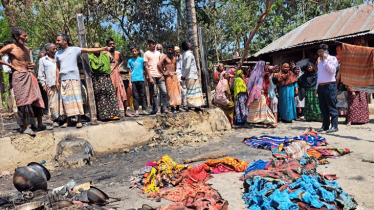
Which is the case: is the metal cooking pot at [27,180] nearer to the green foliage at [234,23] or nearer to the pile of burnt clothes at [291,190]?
the pile of burnt clothes at [291,190]

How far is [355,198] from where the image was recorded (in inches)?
123

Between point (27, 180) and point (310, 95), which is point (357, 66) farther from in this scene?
point (27, 180)

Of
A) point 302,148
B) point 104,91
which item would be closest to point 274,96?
point 302,148

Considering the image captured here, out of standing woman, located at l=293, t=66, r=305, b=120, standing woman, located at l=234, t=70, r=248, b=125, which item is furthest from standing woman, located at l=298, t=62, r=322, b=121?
standing woman, located at l=234, t=70, r=248, b=125

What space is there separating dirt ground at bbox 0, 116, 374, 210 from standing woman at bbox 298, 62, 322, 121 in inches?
42.2

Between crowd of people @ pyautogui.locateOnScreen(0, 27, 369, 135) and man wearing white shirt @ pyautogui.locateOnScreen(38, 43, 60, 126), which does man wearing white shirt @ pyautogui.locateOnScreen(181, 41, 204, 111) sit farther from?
man wearing white shirt @ pyautogui.locateOnScreen(38, 43, 60, 126)

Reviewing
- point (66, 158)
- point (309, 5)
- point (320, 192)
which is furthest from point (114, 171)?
point (309, 5)

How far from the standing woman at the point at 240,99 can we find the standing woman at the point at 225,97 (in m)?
0.17

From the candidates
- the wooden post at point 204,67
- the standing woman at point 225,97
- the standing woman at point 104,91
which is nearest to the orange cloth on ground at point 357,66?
the standing woman at point 225,97

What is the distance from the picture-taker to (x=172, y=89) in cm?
686

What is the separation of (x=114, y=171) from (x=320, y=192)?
121 inches

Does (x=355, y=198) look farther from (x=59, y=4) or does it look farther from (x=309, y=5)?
(x=309, y=5)

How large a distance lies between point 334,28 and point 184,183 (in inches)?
424

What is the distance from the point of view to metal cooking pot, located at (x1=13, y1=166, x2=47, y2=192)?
3.72 m
